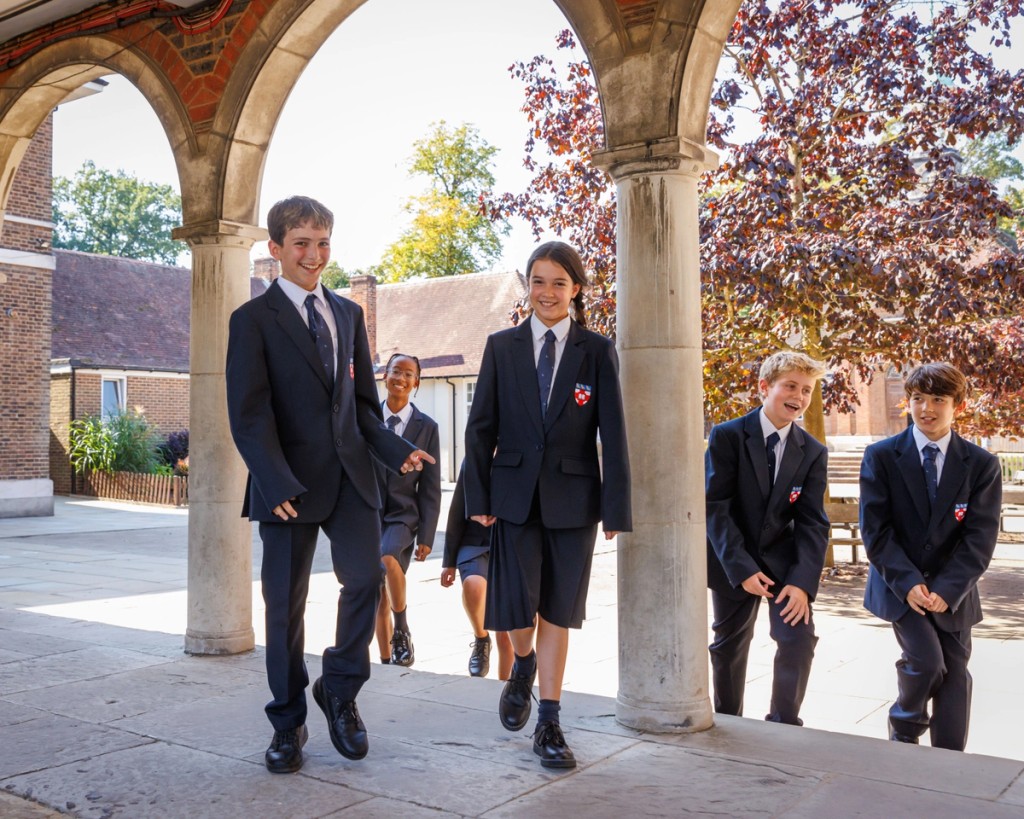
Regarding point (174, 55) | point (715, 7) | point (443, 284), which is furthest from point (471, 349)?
point (715, 7)

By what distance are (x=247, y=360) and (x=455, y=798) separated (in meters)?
1.63

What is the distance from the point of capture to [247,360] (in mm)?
3615

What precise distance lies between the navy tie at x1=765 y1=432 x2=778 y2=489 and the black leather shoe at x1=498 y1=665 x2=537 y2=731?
4.32 ft

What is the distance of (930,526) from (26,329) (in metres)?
17.8

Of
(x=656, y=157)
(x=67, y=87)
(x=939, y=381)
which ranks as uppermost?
(x=67, y=87)

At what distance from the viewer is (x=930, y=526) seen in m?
4.16

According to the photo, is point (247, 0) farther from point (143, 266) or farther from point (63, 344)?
point (143, 266)

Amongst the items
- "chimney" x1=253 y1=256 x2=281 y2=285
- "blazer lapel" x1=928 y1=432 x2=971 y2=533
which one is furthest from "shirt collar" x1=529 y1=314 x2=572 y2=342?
"chimney" x1=253 y1=256 x2=281 y2=285

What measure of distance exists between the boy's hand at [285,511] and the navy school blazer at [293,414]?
67 mm

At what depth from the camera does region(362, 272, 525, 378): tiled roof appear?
1292 inches

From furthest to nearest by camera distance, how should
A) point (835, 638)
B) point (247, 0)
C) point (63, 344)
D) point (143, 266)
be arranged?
point (143, 266), point (63, 344), point (835, 638), point (247, 0)

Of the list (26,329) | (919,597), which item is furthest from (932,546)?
(26,329)

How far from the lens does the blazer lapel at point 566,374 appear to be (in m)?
3.75

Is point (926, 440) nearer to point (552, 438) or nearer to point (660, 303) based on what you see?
point (660, 303)
